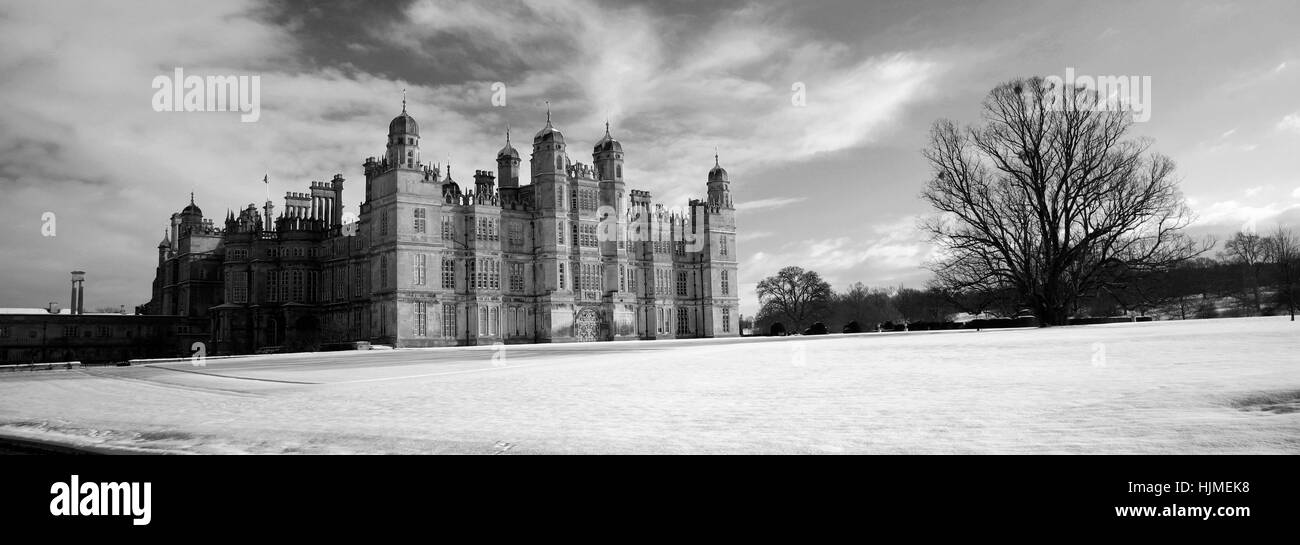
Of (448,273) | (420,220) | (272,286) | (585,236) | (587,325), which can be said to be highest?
(420,220)

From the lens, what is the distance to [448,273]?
57688 mm

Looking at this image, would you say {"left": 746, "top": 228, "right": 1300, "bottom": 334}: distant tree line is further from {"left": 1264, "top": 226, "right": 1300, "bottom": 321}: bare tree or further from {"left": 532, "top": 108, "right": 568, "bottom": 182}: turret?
{"left": 532, "top": 108, "right": 568, "bottom": 182}: turret

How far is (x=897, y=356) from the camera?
17.0 metres

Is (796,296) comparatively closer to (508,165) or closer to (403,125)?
(508,165)

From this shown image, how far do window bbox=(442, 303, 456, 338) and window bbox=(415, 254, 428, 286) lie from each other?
2782 mm

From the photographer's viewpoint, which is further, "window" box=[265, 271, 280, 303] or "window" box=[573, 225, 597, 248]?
"window" box=[573, 225, 597, 248]

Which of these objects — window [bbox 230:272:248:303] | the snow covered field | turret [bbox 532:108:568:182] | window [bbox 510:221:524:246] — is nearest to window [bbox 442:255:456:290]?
window [bbox 510:221:524:246]

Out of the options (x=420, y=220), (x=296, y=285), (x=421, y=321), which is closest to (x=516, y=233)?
(x=420, y=220)

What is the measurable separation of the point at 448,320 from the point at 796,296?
178ft

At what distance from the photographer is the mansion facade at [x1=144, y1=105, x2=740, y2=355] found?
2180 inches

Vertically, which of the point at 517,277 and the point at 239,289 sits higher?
the point at 517,277
